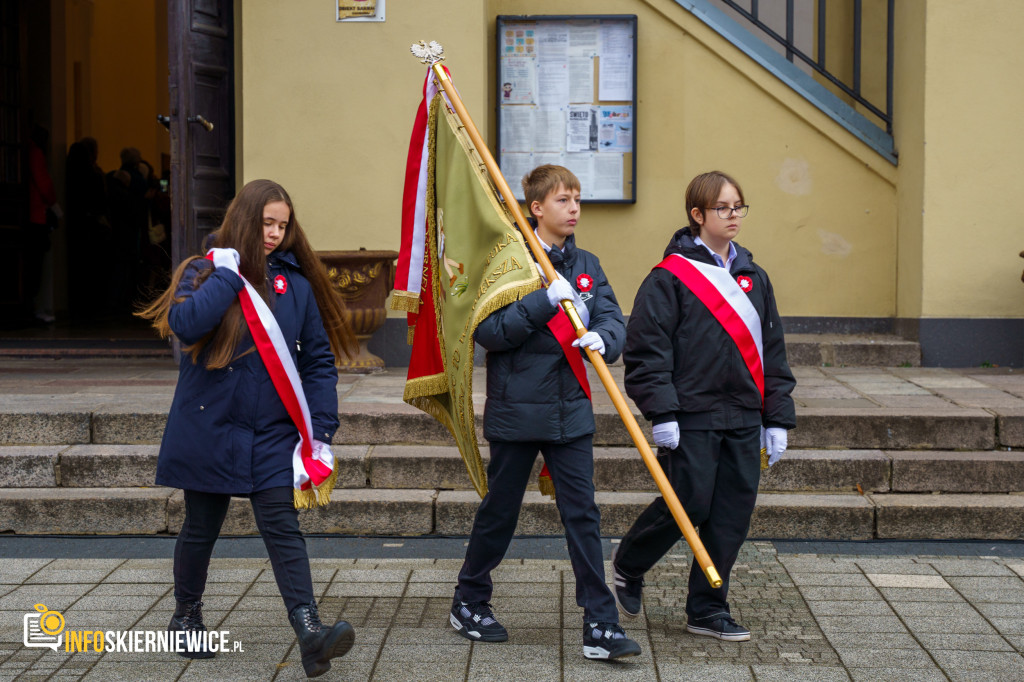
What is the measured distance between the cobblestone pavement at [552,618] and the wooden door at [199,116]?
128 inches

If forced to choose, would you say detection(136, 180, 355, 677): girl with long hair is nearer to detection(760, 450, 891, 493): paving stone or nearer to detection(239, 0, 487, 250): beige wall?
detection(760, 450, 891, 493): paving stone

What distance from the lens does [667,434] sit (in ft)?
13.1

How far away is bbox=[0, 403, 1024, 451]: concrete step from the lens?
235 inches

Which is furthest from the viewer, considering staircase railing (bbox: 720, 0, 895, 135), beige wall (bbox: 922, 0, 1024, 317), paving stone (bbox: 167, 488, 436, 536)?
staircase railing (bbox: 720, 0, 895, 135)

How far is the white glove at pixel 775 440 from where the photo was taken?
416cm

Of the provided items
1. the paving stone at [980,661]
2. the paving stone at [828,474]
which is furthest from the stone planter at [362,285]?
the paving stone at [980,661]

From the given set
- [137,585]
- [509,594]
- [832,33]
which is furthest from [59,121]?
[509,594]

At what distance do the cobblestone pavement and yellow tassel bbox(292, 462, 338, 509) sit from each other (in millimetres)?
547

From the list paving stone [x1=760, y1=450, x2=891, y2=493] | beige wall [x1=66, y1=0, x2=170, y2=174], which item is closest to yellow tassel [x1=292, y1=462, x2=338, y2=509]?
paving stone [x1=760, y1=450, x2=891, y2=493]

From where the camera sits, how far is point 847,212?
8.52 meters

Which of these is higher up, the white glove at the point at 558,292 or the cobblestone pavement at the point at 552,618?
the white glove at the point at 558,292

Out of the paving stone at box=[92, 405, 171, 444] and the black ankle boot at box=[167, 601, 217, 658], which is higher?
the paving stone at box=[92, 405, 171, 444]

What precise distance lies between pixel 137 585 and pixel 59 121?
28.3 ft

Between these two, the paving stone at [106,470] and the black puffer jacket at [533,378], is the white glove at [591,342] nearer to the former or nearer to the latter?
the black puffer jacket at [533,378]
